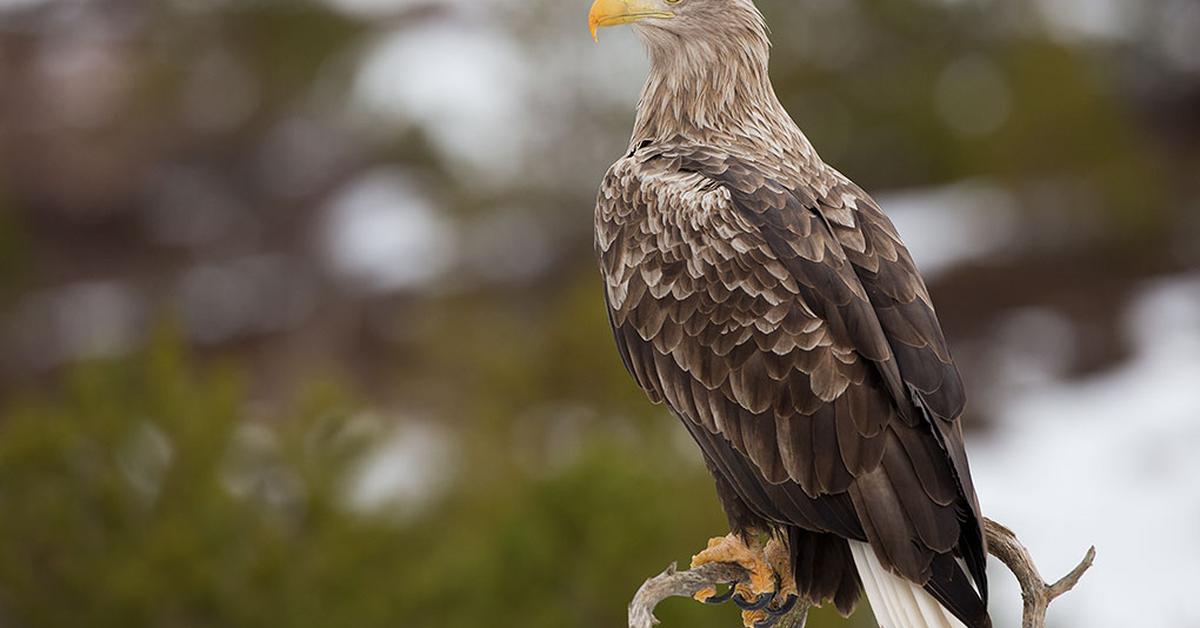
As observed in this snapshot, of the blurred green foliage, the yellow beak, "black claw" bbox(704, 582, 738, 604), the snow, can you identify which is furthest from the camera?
the snow

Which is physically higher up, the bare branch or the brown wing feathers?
the brown wing feathers

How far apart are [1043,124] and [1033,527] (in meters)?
12.2

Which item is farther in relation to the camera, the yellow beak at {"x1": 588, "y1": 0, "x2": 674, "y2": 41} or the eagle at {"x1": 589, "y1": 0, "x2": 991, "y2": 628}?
the yellow beak at {"x1": 588, "y1": 0, "x2": 674, "y2": 41}

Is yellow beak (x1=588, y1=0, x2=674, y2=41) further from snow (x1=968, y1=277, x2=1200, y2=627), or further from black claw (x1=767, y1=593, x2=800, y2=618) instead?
snow (x1=968, y1=277, x2=1200, y2=627)

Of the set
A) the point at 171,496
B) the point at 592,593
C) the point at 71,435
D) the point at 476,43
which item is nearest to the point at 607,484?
the point at 592,593

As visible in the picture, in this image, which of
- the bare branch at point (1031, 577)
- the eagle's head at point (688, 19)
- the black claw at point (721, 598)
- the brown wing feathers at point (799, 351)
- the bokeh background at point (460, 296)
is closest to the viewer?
the bare branch at point (1031, 577)

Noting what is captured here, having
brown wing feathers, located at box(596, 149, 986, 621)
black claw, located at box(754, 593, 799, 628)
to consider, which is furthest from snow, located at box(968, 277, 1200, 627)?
brown wing feathers, located at box(596, 149, 986, 621)

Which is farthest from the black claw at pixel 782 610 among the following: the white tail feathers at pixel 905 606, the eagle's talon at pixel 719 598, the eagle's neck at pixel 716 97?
the eagle's neck at pixel 716 97

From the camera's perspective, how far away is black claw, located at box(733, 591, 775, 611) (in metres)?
4.11

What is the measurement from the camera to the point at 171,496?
36.2ft

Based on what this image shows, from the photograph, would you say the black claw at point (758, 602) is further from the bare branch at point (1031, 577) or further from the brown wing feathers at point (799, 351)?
the bare branch at point (1031, 577)

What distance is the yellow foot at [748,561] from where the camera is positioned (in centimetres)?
411

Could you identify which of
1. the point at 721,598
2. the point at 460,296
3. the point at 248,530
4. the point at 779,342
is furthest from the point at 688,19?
the point at 460,296

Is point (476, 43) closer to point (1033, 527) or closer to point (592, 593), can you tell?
point (1033, 527)
